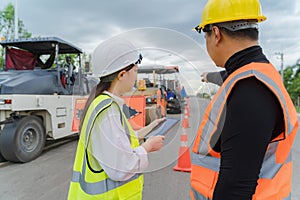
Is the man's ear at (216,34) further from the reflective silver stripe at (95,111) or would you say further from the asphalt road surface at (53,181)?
the asphalt road surface at (53,181)

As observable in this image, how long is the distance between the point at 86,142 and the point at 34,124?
4.21 metres

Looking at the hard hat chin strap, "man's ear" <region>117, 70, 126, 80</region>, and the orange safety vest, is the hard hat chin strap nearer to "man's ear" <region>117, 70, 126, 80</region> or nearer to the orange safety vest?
"man's ear" <region>117, 70, 126, 80</region>

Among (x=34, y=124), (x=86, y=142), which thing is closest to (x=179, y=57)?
(x=86, y=142)

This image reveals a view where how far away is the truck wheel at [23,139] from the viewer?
4.46 meters

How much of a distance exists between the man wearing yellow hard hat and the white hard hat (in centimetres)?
39

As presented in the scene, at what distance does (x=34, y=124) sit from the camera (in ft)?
16.1

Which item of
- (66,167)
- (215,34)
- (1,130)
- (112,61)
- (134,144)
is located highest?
(215,34)

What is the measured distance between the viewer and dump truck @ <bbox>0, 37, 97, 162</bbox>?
177 inches

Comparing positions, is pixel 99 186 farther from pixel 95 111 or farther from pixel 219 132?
pixel 219 132

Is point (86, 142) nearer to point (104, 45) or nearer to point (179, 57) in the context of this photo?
point (104, 45)

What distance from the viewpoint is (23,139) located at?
185 inches

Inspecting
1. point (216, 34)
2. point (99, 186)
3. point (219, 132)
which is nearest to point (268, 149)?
point (219, 132)

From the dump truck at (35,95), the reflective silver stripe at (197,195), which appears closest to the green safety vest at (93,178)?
the reflective silver stripe at (197,195)

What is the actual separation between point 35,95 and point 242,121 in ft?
15.4
